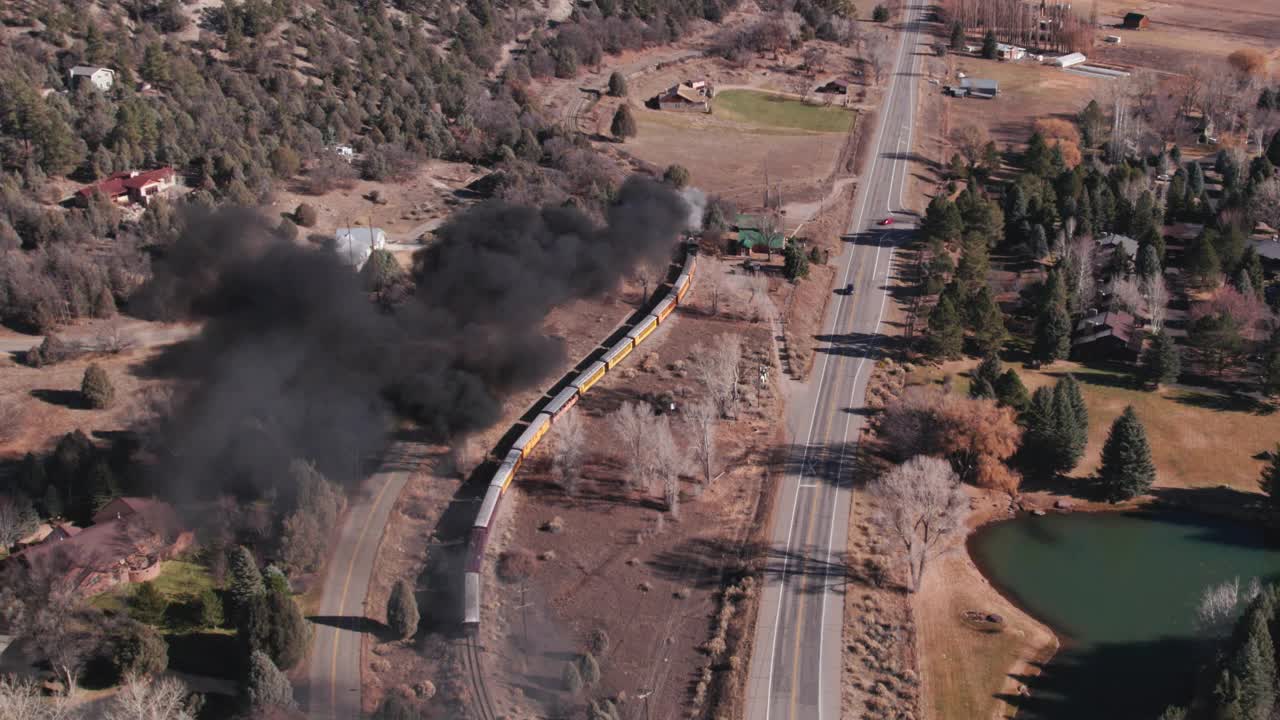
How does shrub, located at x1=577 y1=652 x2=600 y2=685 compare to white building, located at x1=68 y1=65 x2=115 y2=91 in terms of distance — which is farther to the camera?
white building, located at x1=68 y1=65 x2=115 y2=91

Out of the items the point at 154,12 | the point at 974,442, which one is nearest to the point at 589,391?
the point at 974,442

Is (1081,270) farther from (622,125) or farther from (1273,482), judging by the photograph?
(622,125)

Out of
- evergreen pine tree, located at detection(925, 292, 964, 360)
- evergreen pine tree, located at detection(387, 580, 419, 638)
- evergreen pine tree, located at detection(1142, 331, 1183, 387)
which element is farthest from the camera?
evergreen pine tree, located at detection(925, 292, 964, 360)

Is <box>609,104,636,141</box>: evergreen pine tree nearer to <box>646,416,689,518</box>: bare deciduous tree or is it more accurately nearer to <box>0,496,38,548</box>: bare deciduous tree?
<box>646,416,689,518</box>: bare deciduous tree

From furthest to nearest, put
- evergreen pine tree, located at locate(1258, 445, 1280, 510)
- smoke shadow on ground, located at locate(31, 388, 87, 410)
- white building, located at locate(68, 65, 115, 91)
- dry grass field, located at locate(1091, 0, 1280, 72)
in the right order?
dry grass field, located at locate(1091, 0, 1280, 72), white building, located at locate(68, 65, 115, 91), smoke shadow on ground, located at locate(31, 388, 87, 410), evergreen pine tree, located at locate(1258, 445, 1280, 510)

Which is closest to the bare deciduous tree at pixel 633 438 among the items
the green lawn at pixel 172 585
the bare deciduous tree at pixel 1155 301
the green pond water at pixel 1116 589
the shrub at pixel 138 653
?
the green pond water at pixel 1116 589

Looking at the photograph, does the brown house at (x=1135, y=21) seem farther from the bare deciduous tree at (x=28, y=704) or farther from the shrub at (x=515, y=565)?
the bare deciduous tree at (x=28, y=704)

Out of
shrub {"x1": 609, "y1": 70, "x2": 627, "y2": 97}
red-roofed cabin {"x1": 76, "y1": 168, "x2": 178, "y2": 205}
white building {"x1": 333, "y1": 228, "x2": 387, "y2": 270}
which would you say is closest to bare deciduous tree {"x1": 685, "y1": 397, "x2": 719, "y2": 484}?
white building {"x1": 333, "y1": 228, "x2": 387, "y2": 270}

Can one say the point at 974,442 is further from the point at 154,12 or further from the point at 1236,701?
the point at 154,12
